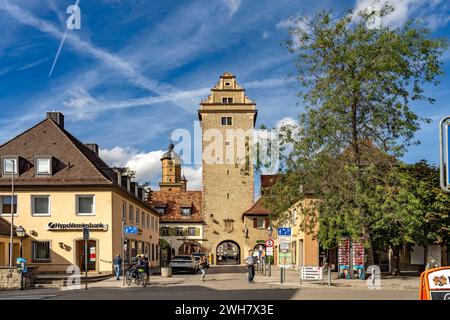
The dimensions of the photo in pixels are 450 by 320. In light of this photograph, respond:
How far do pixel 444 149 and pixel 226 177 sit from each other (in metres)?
68.8

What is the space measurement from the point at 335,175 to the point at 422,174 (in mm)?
7621

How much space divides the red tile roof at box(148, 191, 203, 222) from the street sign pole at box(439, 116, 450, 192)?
74313mm

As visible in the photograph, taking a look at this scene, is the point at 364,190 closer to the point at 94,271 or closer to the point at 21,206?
the point at 94,271

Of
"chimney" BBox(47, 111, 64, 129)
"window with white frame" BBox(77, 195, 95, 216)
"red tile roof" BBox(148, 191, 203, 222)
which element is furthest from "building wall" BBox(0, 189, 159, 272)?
"red tile roof" BBox(148, 191, 203, 222)

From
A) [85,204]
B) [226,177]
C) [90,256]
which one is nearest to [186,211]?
[226,177]

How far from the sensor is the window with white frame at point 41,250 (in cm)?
3903

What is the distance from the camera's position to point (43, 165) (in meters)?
40.1

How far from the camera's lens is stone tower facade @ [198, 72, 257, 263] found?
7406 cm

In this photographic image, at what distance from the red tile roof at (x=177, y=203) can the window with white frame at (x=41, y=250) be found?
135ft

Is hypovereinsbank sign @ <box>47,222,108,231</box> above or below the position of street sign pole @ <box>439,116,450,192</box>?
below

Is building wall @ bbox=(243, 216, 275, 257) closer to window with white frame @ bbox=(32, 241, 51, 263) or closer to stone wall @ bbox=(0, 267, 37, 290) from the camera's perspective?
window with white frame @ bbox=(32, 241, 51, 263)

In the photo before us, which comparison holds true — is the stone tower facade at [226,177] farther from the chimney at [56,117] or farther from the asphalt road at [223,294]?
the asphalt road at [223,294]
